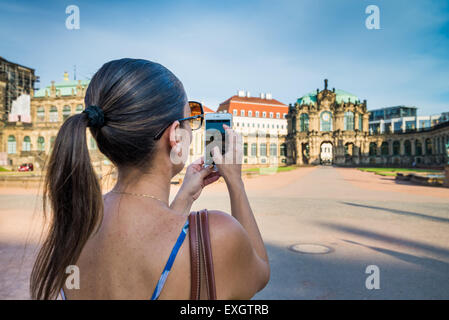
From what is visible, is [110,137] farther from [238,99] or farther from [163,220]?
[238,99]

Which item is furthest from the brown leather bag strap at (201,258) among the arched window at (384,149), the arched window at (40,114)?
the arched window at (384,149)

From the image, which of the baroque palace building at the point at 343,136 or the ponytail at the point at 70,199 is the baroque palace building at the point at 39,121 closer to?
the baroque palace building at the point at 343,136

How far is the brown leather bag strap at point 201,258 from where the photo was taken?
1.19 m

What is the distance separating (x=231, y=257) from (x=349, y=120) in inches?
3443

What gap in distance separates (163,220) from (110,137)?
0.44m

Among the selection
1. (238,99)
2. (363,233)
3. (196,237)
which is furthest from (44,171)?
(238,99)

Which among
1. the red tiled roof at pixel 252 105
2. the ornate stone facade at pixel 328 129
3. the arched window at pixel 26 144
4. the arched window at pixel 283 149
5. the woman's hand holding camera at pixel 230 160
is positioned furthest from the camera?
the red tiled roof at pixel 252 105

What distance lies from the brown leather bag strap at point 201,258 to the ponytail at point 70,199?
0.42 m

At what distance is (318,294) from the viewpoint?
14.6 ft

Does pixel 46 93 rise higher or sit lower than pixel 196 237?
higher

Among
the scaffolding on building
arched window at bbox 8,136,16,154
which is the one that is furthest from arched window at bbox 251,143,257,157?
the scaffolding on building

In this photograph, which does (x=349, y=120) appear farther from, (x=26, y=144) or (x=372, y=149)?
(x=26, y=144)

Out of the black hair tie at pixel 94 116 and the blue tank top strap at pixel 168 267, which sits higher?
the black hair tie at pixel 94 116

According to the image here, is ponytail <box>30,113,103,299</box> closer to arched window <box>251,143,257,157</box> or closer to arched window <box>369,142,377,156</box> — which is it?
arched window <box>251,143,257,157</box>
